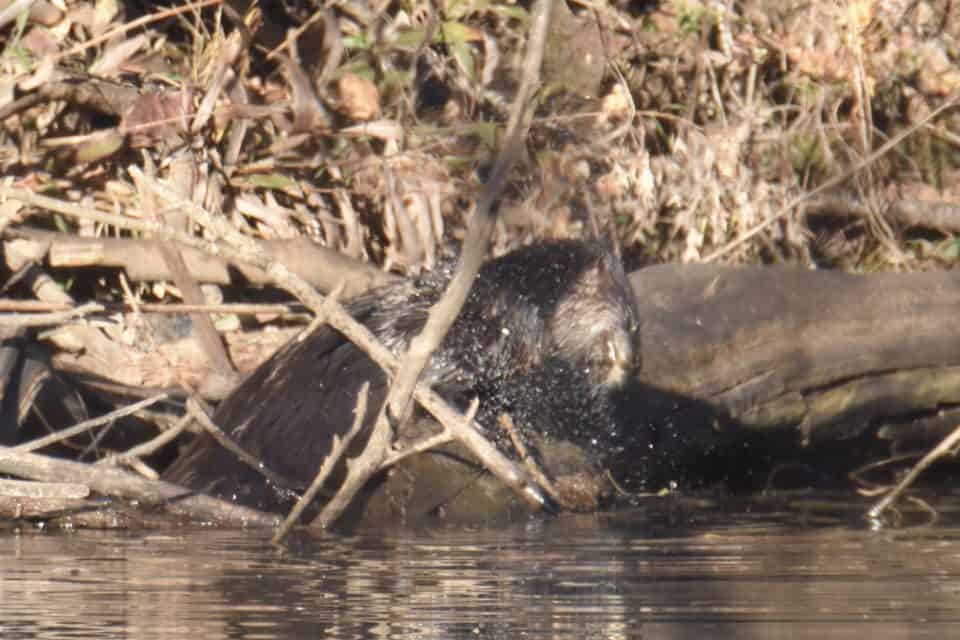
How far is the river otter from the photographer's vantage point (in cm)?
497

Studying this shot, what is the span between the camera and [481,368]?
17.5 ft

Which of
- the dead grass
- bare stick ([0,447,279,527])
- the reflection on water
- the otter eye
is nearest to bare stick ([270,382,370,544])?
the reflection on water

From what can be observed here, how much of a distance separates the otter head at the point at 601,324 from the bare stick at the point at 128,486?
3.77 ft

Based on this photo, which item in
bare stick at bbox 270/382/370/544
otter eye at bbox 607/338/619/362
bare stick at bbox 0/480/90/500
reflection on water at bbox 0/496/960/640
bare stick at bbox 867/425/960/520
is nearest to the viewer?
reflection on water at bbox 0/496/960/640

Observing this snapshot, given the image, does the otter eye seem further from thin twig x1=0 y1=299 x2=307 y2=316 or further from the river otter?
thin twig x1=0 y1=299 x2=307 y2=316

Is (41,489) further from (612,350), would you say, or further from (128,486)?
(612,350)

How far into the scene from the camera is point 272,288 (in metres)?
6.47

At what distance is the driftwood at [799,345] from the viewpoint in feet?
17.5

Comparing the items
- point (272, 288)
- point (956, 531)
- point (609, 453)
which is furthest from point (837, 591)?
point (272, 288)

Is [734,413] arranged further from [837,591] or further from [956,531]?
[837,591]

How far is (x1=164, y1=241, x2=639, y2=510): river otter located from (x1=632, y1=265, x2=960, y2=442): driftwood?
0.15 meters

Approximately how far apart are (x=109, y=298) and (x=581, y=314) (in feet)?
5.86

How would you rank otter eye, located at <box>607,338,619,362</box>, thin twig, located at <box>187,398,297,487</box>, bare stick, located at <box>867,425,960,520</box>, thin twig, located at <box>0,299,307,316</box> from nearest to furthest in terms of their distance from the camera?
thin twig, located at <box>187,398,297,487</box> → bare stick, located at <box>867,425,960,520</box> → otter eye, located at <box>607,338,619,362</box> → thin twig, located at <box>0,299,307,316</box>

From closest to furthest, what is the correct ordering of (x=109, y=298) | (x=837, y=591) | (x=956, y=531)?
(x=837, y=591)
(x=956, y=531)
(x=109, y=298)
